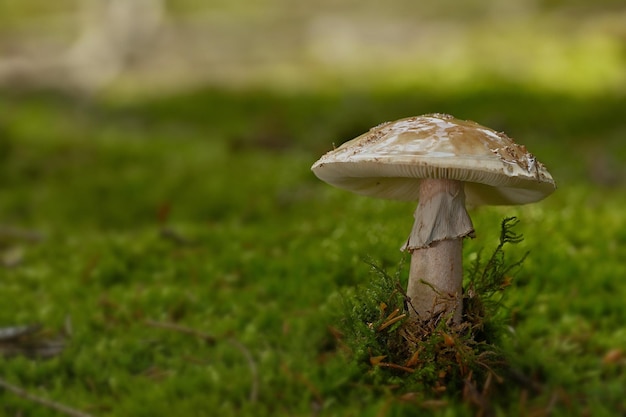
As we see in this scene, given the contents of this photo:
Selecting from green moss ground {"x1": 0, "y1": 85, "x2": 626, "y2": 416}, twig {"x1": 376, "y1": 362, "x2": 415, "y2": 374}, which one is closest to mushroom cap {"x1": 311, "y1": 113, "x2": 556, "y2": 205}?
green moss ground {"x1": 0, "y1": 85, "x2": 626, "y2": 416}

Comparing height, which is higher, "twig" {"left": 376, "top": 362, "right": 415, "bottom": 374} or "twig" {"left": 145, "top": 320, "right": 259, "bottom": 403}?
"twig" {"left": 376, "top": 362, "right": 415, "bottom": 374}

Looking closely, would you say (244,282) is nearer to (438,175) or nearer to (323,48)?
(438,175)

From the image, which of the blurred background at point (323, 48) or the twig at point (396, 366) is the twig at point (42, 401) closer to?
the twig at point (396, 366)

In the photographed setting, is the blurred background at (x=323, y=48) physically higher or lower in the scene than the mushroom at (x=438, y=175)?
higher

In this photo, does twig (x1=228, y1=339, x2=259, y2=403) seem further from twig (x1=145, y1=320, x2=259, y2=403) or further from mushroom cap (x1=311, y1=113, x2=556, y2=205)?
mushroom cap (x1=311, y1=113, x2=556, y2=205)

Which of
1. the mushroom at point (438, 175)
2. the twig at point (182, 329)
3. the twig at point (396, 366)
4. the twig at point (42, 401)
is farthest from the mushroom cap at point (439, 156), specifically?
the twig at point (42, 401)

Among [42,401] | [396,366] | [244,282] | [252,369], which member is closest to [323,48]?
[244,282]
